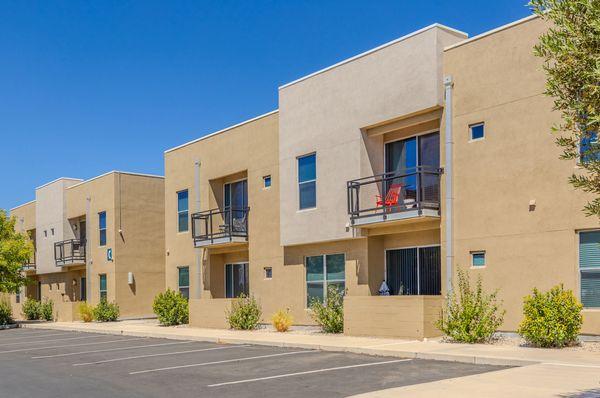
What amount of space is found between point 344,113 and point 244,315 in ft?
Result: 25.4

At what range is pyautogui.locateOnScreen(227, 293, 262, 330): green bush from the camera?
2359 centimetres

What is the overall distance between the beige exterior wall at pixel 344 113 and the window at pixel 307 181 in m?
0.20

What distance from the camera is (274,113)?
2472cm

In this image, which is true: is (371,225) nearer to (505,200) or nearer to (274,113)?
(505,200)

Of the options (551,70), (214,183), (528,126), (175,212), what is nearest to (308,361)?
(528,126)

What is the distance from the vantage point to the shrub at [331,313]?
20141 millimetres

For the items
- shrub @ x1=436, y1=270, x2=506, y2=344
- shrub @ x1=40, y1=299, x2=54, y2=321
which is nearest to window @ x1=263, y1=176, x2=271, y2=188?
shrub @ x1=436, y1=270, x2=506, y2=344

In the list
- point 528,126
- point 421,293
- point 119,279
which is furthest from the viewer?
point 119,279

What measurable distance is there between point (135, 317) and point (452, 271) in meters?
21.4

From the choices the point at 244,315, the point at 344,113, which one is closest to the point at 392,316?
the point at 344,113

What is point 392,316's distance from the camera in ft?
59.0

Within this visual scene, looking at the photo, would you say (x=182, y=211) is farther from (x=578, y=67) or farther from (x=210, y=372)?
(x=578, y=67)

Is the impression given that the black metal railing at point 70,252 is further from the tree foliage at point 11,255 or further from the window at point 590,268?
the window at point 590,268

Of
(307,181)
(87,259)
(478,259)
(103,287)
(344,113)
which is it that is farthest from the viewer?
(87,259)
